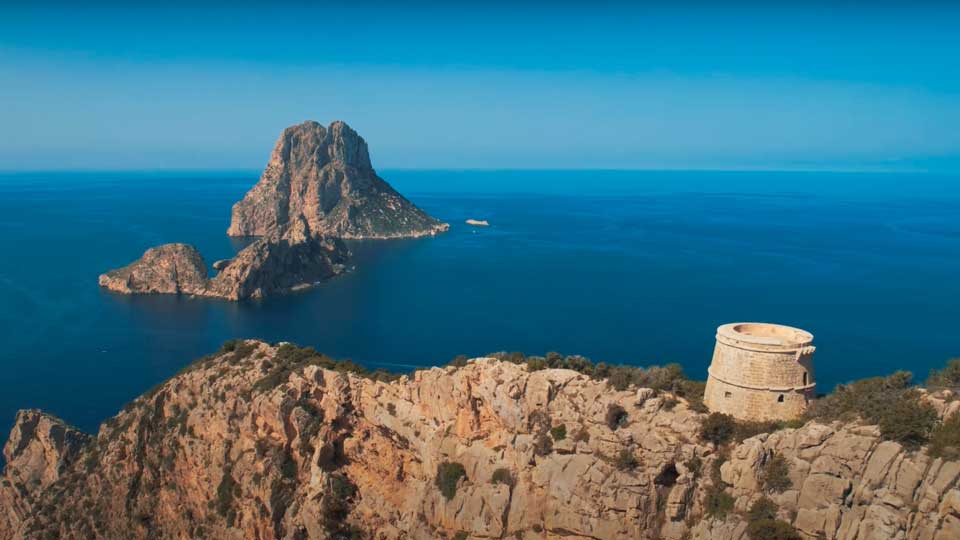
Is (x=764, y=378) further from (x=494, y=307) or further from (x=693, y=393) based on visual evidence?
(x=494, y=307)

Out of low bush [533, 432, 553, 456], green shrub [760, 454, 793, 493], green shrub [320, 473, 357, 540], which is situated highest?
green shrub [760, 454, 793, 493]

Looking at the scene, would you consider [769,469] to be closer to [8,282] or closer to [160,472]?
[160,472]

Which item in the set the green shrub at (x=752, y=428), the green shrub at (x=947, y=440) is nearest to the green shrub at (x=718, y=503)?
the green shrub at (x=752, y=428)

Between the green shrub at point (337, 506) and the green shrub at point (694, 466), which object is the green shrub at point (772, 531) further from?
the green shrub at point (337, 506)

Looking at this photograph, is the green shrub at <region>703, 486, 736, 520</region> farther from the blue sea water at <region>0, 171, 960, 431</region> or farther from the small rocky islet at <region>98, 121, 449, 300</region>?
the small rocky islet at <region>98, 121, 449, 300</region>

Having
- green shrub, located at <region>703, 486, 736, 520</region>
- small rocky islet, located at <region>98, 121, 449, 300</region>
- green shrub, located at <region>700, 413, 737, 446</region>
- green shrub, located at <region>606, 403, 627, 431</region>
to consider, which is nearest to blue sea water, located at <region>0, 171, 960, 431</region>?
small rocky islet, located at <region>98, 121, 449, 300</region>

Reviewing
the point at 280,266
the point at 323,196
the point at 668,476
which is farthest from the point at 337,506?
the point at 323,196

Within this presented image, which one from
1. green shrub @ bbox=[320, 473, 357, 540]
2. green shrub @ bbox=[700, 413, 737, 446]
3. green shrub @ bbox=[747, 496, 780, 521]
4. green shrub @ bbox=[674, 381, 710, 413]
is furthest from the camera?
green shrub @ bbox=[320, 473, 357, 540]
